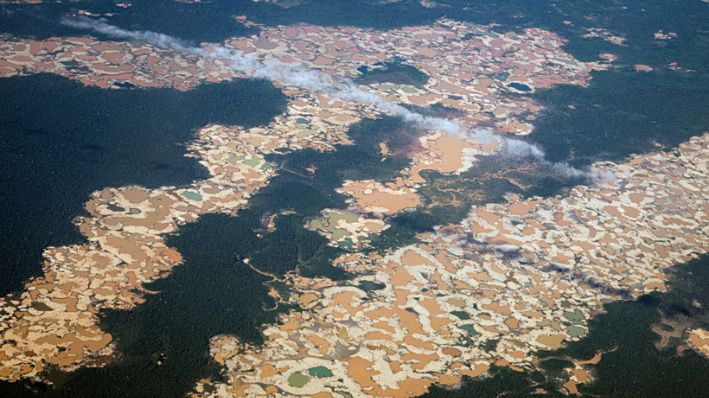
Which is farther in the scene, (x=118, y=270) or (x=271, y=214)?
(x=271, y=214)

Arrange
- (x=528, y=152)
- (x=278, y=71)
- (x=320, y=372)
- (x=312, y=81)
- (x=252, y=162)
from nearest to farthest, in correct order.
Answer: (x=320, y=372) < (x=252, y=162) < (x=528, y=152) < (x=312, y=81) < (x=278, y=71)

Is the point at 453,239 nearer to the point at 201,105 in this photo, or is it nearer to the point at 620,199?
the point at 620,199

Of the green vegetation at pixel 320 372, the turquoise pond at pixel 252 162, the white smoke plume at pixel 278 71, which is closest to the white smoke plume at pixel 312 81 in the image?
the white smoke plume at pixel 278 71

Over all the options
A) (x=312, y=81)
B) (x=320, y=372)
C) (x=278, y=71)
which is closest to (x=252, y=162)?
(x=312, y=81)

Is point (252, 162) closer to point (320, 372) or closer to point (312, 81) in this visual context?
point (312, 81)

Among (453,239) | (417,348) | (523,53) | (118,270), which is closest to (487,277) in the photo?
(453,239)

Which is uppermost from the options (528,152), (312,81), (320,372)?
(312,81)

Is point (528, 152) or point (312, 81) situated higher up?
point (312, 81)

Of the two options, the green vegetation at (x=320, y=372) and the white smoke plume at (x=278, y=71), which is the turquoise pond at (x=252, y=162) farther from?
the white smoke plume at (x=278, y=71)

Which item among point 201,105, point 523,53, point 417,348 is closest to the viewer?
point 417,348
